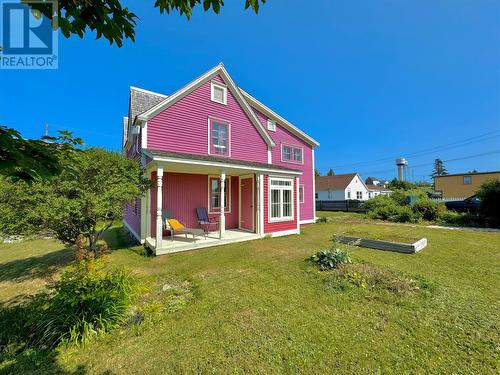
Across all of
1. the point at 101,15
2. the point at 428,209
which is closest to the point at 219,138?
the point at 101,15

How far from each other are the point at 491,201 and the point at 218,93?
54.7ft

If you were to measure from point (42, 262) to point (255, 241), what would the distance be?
7443mm

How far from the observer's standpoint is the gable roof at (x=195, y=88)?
8.52m

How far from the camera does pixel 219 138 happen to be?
10.4 metres

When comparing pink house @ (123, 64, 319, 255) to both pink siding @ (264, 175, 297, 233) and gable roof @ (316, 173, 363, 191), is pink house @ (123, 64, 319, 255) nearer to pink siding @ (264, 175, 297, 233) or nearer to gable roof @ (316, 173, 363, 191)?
pink siding @ (264, 175, 297, 233)

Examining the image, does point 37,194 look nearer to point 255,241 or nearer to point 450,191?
point 255,241

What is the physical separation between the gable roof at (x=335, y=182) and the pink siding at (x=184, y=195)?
29774 mm

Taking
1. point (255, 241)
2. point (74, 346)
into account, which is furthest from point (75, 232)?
point (255, 241)

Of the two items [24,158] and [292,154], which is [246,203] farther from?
[24,158]

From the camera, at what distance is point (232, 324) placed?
3.25 meters

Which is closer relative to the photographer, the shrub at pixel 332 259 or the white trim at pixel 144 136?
the shrub at pixel 332 259

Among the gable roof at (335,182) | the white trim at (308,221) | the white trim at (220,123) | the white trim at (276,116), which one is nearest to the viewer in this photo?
the white trim at (220,123)

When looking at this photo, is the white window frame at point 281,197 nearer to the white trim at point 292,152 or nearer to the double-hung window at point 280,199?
the double-hung window at point 280,199

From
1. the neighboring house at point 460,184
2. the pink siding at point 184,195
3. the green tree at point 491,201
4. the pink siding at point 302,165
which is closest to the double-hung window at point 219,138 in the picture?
the pink siding at point 184,195
